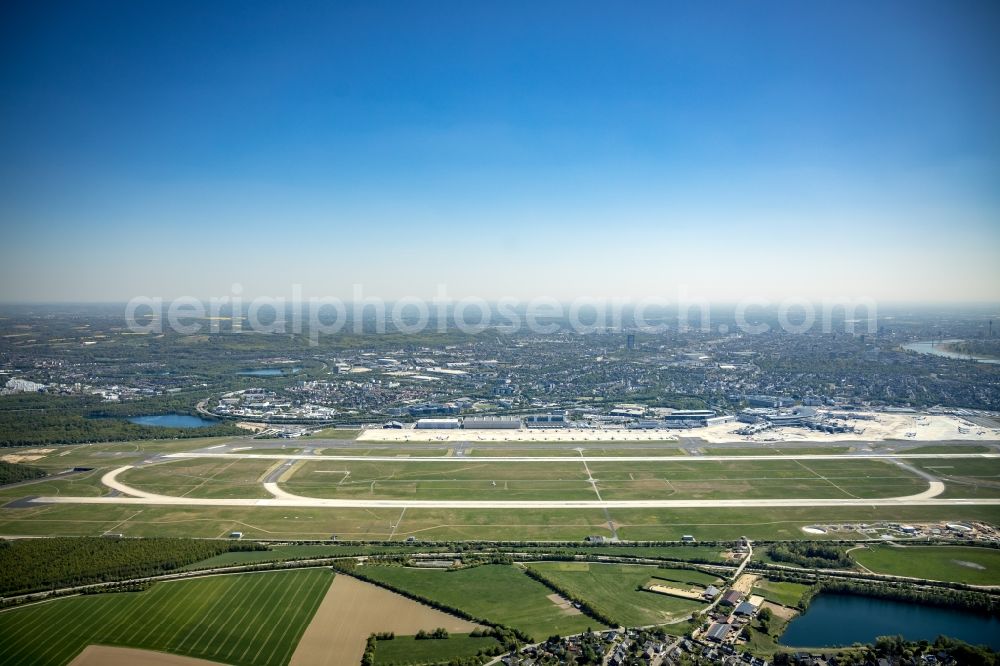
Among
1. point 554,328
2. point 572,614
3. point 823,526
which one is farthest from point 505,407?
point 554,328

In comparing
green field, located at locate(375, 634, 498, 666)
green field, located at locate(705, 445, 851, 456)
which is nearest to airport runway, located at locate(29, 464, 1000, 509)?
green field, located at locate(705, 445, 851, 456)

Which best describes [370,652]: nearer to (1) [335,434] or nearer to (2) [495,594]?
(2) [495,594]

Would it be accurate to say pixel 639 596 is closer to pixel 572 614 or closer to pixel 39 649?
pixel 572 614

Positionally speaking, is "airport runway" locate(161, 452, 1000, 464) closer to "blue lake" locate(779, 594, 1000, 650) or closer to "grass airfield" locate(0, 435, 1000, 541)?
"grass airfield" locate(0, 435, 1000, 541)

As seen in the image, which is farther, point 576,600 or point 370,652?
point 576,600

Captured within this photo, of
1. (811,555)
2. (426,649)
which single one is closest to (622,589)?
(426,649)
